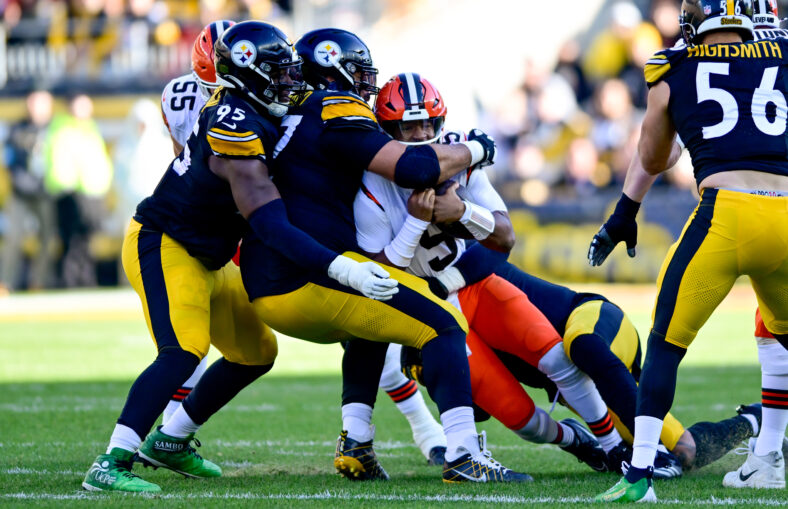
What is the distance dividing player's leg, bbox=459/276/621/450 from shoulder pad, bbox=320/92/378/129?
1.04 meters

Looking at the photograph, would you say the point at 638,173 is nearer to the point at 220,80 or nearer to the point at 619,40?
the point at 220,80

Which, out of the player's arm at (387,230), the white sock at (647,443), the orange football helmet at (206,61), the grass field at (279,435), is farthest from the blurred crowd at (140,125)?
the white sock at (647,443)

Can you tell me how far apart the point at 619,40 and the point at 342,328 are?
1219 cm

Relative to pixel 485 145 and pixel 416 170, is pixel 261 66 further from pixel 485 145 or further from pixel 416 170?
pixel 485 145

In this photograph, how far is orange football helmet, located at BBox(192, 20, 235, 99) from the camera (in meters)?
5.41

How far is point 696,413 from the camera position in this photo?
21.9 ft

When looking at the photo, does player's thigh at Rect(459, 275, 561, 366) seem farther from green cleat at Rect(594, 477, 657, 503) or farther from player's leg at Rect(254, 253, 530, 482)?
green cleat at Rect(594, 477, 657, 503)

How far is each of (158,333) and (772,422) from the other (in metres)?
A: 2.54

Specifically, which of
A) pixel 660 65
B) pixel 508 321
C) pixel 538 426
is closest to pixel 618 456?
pixel 538 426

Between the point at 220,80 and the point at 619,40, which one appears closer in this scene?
the point at 220,80

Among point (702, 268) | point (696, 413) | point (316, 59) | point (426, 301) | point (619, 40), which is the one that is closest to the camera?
point (702, 268)

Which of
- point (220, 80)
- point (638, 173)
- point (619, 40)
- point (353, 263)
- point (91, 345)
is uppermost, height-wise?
point (619, 40)

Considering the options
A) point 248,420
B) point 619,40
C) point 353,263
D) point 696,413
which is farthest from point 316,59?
point 619,40

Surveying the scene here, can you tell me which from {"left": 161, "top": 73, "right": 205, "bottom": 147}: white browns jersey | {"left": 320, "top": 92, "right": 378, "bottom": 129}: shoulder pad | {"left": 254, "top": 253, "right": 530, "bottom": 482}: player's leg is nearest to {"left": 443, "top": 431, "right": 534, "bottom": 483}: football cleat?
{"left": 254, "top": 253, "right": 530, "bottom": 482}: player's leg
